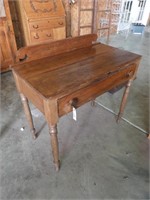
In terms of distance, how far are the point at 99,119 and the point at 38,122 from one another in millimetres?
704

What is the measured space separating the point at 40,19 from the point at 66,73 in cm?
213

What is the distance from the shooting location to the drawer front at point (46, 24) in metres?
2.59

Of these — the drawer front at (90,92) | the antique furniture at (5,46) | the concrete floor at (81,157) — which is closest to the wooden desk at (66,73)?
the drawer front at (90,92)

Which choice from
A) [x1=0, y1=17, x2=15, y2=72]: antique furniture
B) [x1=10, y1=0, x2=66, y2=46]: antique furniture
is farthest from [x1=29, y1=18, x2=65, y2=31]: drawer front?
[x1=0, y1=17, x2=15, y2=72]: antique furniture

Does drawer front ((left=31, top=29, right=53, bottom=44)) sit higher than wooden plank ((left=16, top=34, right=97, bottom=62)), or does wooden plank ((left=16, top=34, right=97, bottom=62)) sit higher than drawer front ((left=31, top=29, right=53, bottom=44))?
wooden plank ((left=16, top=34, right=97, bottom=62))

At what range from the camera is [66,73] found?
954 mm

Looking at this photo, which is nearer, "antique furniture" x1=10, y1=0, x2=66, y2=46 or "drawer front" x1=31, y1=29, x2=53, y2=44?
"antique furniture" x1=10, y1=0, x2=66, y2=46

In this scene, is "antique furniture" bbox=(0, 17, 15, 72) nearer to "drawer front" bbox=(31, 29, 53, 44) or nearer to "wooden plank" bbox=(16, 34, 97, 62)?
"drawer front" bbox=(31, 29, 53, 44)

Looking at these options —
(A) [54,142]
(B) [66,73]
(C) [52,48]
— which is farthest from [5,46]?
(A) [54,142]

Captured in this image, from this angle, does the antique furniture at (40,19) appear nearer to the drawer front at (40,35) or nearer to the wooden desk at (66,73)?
the drawer front at (40,35)

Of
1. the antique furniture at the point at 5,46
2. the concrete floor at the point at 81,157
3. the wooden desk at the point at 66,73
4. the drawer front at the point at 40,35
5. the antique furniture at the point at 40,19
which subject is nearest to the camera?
the wooden desk at the point at 66,73

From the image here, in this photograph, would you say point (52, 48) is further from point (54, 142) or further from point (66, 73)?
point (54, 142)

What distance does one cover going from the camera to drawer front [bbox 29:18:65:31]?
102 inches

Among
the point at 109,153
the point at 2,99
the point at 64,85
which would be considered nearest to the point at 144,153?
the point at 109,153
